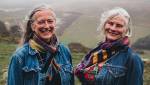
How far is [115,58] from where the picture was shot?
23.5 ft

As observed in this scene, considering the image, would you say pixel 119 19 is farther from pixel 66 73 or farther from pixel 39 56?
pixel 39 56

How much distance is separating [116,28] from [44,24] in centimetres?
101

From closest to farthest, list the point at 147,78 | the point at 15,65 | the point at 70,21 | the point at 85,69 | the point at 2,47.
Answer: the point at 15,65 < the point at 85,69 < the point at 147,78 < the point at 2,47 < the point at 70,21

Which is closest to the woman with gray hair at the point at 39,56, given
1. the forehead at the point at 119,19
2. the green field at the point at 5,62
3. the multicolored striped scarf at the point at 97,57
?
the multicolored striped scarf at the point at 97,57

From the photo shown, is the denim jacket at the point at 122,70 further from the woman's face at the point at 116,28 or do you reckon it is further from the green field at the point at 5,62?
the green field at the point at 5,62

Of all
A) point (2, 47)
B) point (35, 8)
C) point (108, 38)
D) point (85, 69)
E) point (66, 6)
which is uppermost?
point (35, 8)

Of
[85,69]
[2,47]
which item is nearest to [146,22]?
[2,47]

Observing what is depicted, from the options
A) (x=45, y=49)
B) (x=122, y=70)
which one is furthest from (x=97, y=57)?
(x=45, y=49)

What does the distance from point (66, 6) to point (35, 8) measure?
224 ft

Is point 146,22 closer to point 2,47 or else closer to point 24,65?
point 2,47

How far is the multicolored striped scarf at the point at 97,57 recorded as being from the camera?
278 inches

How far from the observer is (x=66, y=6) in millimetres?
75375

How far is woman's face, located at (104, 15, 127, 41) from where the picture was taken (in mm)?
7117

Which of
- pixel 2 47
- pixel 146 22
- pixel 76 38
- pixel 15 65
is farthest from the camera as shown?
pixel 146 22
